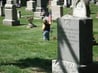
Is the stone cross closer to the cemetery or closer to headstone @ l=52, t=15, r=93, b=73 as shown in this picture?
the cemetery

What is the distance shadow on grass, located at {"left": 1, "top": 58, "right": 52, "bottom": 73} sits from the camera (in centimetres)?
1127

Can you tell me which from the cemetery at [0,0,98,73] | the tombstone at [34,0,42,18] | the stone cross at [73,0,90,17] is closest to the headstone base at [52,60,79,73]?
the cemetery at [0,0,98,73]

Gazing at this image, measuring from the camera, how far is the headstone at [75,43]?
959 centimetres

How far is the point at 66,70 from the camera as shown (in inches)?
392

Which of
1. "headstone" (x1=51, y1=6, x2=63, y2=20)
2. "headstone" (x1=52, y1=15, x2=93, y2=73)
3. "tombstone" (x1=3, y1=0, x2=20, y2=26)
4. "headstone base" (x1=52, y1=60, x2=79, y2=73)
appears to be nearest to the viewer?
"headstone" (x1=52, y1=15, x2=93, y2=73)

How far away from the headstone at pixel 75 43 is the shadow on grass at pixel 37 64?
119 centimetres

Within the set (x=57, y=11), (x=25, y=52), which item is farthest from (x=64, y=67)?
(x=57, y=11)

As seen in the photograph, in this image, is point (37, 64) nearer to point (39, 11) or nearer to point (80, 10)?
point (80, 10)

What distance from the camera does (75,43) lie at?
966 cm

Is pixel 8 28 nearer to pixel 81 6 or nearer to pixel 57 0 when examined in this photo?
pixel 57 0

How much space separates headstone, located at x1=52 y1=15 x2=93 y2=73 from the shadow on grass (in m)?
1.19

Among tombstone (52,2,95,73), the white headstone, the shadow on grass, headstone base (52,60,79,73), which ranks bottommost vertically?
the shadow on grass

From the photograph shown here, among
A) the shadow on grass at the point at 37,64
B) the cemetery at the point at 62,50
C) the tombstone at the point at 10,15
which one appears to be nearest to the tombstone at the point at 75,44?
the cemetery at the point at 62,50

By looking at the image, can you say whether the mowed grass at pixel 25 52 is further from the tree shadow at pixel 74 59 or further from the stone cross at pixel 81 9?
the stone cross at pixel 81 9
